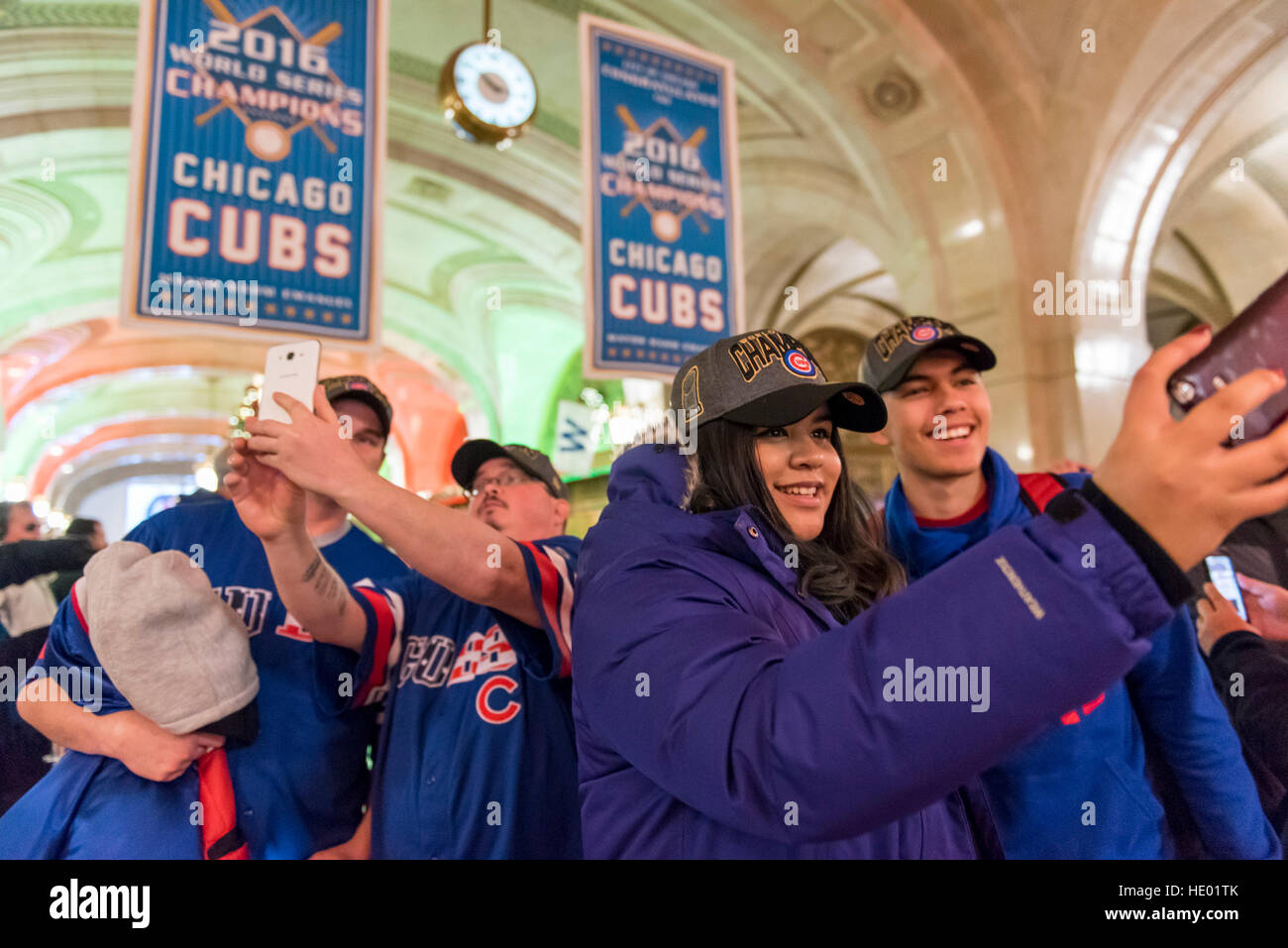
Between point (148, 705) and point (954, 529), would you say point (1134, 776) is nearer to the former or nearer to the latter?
point (954, 529)

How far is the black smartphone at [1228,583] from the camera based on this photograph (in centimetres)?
221

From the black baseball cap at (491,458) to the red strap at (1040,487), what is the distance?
4.42 ft

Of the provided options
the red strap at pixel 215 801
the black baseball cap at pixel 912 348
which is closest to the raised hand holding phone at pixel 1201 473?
the black baseball cap at pixel 912 348

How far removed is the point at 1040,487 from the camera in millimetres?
2059

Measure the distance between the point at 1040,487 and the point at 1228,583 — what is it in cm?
68

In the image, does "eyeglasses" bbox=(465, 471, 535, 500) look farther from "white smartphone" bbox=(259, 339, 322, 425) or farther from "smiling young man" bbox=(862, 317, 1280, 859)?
"smiling young man" bbox=(862, 317, 1280, 859)

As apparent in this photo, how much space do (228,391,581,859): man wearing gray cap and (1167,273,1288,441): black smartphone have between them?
1.39m

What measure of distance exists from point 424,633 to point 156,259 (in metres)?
2.90

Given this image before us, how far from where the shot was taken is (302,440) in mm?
1582

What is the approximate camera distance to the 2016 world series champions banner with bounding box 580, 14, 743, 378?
5.20 m
